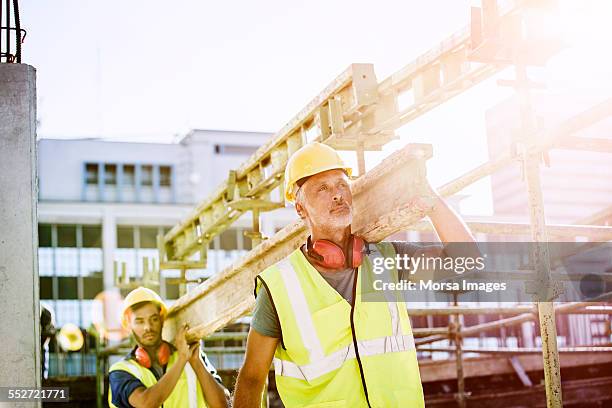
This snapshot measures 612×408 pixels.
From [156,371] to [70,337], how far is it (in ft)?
79.6

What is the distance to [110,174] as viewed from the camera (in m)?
33.3

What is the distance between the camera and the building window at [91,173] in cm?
3273

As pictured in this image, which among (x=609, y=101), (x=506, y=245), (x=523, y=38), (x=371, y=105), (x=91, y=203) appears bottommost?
(x=506, y=245)

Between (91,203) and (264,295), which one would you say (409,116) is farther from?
(91,203)

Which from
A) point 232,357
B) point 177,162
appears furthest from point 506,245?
point 177,162

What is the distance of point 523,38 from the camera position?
13.1ft

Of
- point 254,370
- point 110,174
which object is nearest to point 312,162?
point 254,370

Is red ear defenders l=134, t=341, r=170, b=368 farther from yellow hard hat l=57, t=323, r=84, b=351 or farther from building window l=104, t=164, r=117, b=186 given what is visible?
building window l=104, t=164, r=117, b=186

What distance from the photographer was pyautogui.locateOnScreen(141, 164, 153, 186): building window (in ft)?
111

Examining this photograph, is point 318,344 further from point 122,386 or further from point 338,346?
point 122,386

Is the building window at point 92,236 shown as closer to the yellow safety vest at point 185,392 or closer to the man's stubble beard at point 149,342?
the man's stubble beard at point 149,342

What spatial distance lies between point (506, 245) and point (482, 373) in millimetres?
7479

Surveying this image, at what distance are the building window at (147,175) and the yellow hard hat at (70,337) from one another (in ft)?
22.4

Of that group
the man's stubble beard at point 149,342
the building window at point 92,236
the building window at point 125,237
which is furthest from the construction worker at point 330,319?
the building window at point 125,237
